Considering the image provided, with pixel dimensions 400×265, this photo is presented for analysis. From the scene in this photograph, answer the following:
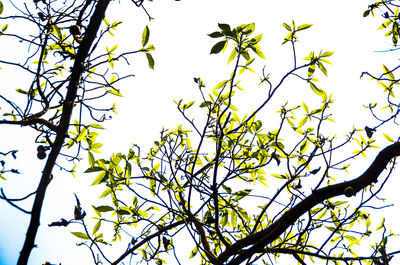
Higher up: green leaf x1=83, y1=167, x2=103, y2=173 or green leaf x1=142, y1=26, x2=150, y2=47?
green leaf x1=142, y1=26, x2=150, y2=47

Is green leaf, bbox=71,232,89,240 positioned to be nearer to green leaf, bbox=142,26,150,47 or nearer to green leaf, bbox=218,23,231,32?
green leaf, bbox=142,26,150,47

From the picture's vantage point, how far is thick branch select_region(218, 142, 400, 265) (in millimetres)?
1459

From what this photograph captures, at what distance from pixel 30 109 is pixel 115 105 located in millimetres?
815

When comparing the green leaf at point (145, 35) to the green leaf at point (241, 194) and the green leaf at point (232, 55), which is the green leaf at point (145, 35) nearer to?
the green leaf at point (232, 55)

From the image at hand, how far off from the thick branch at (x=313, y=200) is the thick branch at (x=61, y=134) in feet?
3.34

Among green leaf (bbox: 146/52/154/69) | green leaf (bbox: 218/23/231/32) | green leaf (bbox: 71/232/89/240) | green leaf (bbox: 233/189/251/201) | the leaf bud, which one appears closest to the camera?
the leaf bud

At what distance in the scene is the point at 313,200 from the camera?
4.76 ft

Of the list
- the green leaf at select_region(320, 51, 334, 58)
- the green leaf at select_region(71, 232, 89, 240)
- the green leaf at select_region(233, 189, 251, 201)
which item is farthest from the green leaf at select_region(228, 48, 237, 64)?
the green leaf at select_region(71, 232, 89, 240)

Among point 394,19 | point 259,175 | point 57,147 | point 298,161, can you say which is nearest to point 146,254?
point 259,175

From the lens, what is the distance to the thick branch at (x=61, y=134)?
0.86 metres

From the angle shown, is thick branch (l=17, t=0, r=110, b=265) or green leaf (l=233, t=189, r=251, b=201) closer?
thick branch (l=17, t=0, r=110, b=265)

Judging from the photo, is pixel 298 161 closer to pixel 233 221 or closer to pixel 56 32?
pixel 233 221

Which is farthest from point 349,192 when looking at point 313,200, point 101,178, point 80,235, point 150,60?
point 80,235

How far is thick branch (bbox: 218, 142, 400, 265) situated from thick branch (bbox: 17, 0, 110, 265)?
102cm
